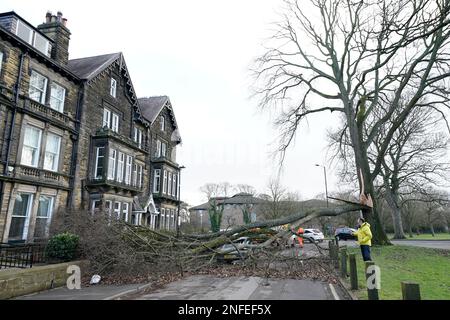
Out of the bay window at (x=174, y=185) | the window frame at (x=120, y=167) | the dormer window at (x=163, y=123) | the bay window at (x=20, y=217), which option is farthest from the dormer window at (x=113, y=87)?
the bay window at (x=174, y=185)

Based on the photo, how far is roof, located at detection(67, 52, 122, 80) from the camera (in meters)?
21.4

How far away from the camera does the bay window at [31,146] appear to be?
16.0 m

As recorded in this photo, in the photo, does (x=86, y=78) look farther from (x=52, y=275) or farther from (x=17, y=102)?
(x=52, y=275)

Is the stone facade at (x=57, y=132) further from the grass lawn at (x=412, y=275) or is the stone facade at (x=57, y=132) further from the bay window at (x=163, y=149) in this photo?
the grass lawn at (x=412, y=275)

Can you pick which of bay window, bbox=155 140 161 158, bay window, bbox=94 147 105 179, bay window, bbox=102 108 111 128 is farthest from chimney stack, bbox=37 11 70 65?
bay window, bbox=155 140 161 158

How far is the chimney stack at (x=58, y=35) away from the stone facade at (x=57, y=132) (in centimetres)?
6

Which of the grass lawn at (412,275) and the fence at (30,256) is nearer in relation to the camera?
the grass lawn at (412,275)

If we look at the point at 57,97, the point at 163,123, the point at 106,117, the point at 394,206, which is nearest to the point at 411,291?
the point at 57,97

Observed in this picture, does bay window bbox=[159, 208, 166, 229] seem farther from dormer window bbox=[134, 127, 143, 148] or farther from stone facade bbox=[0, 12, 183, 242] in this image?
dormer window bbox=[134, 127, 143, 148]

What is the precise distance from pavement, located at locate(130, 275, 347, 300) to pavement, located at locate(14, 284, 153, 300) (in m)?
0.56

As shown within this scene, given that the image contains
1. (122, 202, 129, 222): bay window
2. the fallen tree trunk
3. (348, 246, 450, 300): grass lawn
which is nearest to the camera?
(348, 246, 450, 300): grass lawn

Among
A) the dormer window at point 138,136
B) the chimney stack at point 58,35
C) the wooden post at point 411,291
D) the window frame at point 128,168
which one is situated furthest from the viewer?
the dormer window at point 138,136
